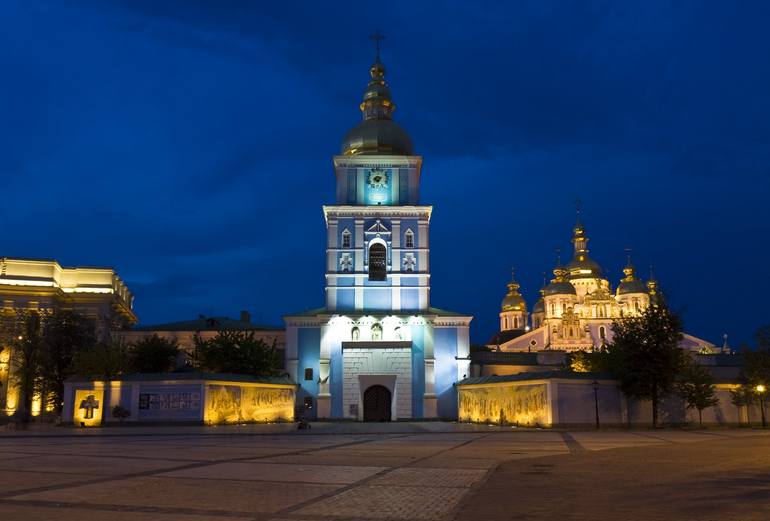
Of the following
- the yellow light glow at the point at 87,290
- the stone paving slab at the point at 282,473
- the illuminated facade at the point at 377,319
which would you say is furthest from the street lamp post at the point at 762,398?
the yellow light glow at the point at 87,290

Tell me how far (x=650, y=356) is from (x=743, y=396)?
709cm

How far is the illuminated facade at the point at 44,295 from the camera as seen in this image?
61.7m

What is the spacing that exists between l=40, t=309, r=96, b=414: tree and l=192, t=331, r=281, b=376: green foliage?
31.8ft

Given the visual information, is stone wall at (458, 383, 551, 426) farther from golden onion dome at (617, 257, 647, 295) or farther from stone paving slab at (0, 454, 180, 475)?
golden onion dome at (617, 257, 647, 295)

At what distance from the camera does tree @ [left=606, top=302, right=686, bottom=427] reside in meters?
39.7

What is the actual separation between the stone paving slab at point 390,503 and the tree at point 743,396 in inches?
1359

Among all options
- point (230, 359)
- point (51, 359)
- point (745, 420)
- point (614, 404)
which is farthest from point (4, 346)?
point (745, 420)

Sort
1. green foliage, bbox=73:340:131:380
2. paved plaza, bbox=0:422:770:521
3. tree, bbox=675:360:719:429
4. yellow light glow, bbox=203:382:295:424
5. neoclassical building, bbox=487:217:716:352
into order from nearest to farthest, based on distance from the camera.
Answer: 1. paved plaza, bbox=0:422:770:521
2. tree, bbox=675:360:719:429
3. yellow light glow, bbox=203:382:295:424
4. green foliage, bbox=73:340:131:380
5. neoclassical building, bbox=487:217:716:352

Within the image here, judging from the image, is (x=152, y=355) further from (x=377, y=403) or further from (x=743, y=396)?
(x=743, y=396)

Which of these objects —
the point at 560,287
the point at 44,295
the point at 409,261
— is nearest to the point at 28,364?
the point at 44,295

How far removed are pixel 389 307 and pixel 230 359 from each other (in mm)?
12621

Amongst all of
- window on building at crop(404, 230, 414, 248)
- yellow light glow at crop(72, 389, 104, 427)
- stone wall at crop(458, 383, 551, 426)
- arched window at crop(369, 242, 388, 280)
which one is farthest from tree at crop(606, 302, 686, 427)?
yellow light glow at crop(72, 389, 104, 427)

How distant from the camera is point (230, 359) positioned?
49.6 metres

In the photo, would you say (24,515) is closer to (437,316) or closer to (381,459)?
(381,459)
